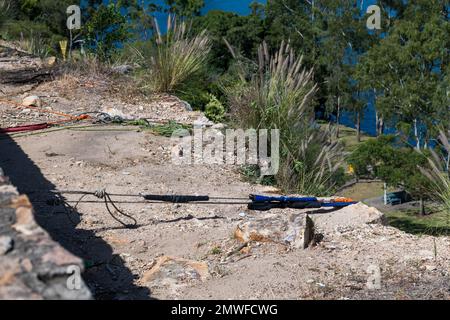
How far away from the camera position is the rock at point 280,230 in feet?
14.5

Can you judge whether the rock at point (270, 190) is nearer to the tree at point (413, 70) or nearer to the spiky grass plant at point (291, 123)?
the spiky grass plant at point (291, 123)

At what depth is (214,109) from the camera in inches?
372

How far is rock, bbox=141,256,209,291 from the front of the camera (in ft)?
12.9

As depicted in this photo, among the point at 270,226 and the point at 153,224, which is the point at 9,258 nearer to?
the point at 270,226

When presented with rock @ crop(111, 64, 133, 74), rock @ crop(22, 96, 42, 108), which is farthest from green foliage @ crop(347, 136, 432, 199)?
rock @ crop(22, 96, 42, 108)

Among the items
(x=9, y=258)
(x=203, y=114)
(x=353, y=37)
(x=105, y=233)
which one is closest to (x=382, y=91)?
(x=353, y=37)

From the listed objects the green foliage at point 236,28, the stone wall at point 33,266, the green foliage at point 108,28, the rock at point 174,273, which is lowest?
the rock at point 174,273

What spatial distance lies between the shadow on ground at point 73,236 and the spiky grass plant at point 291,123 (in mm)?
2135

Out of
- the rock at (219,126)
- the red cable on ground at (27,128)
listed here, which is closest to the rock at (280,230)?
the rock at (219,126)

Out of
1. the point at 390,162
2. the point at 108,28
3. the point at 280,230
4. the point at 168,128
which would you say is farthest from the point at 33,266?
the point at 390,162

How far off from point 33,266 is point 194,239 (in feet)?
8.12

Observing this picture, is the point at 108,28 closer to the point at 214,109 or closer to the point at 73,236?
the point at 214,109

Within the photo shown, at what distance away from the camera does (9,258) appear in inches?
94.8

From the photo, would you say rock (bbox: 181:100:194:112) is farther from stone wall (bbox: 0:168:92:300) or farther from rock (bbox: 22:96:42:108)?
stone wall (bbox: 0:168:92:300)
